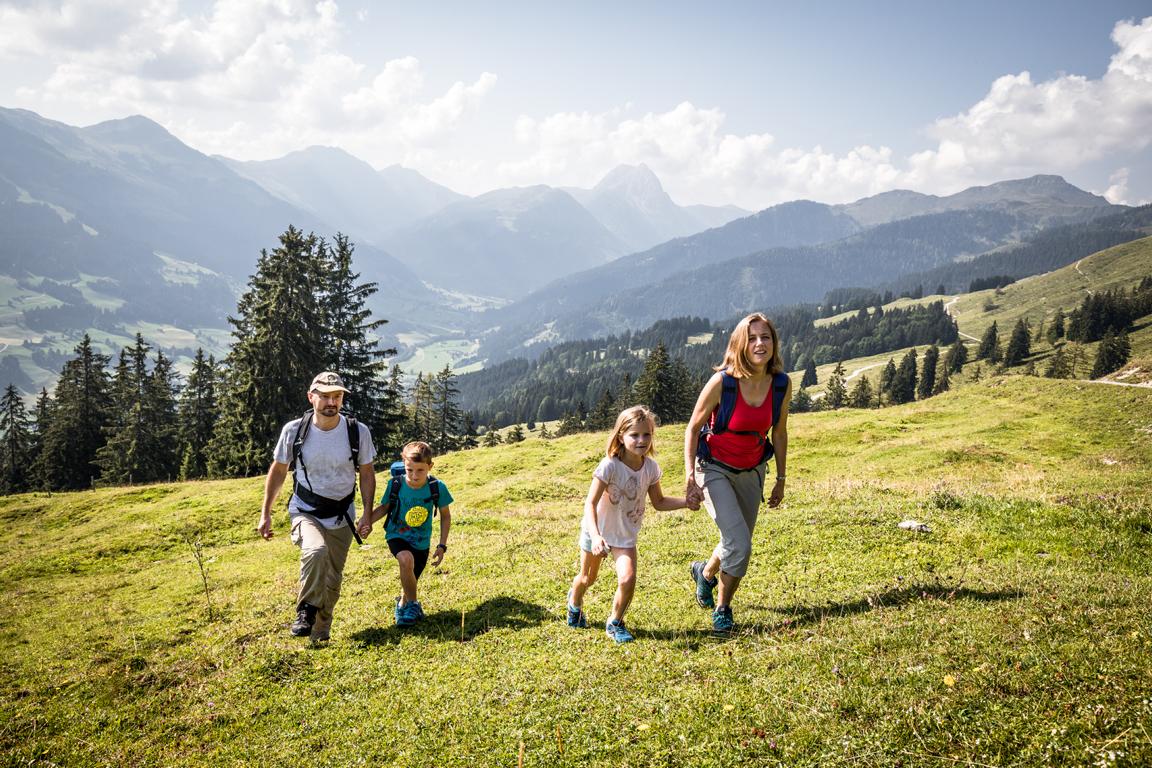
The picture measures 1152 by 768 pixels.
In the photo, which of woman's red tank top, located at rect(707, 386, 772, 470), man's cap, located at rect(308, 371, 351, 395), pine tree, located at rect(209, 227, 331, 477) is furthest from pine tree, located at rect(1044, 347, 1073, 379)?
man's cap, located at rect(308, 371, 351, 395)

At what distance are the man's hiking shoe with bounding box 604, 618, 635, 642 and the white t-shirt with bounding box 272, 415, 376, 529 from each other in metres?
3.99

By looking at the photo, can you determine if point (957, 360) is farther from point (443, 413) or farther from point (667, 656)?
point (667, 656)

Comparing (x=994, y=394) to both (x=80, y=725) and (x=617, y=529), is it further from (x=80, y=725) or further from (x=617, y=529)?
(x=80, y=725)

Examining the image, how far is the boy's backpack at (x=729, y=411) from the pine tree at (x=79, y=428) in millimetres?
65594

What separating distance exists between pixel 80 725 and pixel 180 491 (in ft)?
84.9

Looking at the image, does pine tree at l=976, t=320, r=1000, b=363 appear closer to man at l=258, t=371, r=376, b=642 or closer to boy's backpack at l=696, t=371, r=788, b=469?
boy's backpack at l=696, t=371, r=788, b=469

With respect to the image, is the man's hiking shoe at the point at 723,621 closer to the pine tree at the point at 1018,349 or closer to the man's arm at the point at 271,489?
the man's arm at the point at 271,489

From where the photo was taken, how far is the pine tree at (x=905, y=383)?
409 feet

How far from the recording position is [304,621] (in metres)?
7.98

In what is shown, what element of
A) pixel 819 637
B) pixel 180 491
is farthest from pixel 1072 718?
pixel 180 491

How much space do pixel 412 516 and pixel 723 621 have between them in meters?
4.89

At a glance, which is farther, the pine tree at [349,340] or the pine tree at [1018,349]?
the pine tree at [1018,349]

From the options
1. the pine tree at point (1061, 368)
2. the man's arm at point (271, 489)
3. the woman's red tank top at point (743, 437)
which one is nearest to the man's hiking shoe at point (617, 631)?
the woman's red tank top at point (743, 437)

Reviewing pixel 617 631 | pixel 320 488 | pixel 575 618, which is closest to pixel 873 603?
pixel 617 631
